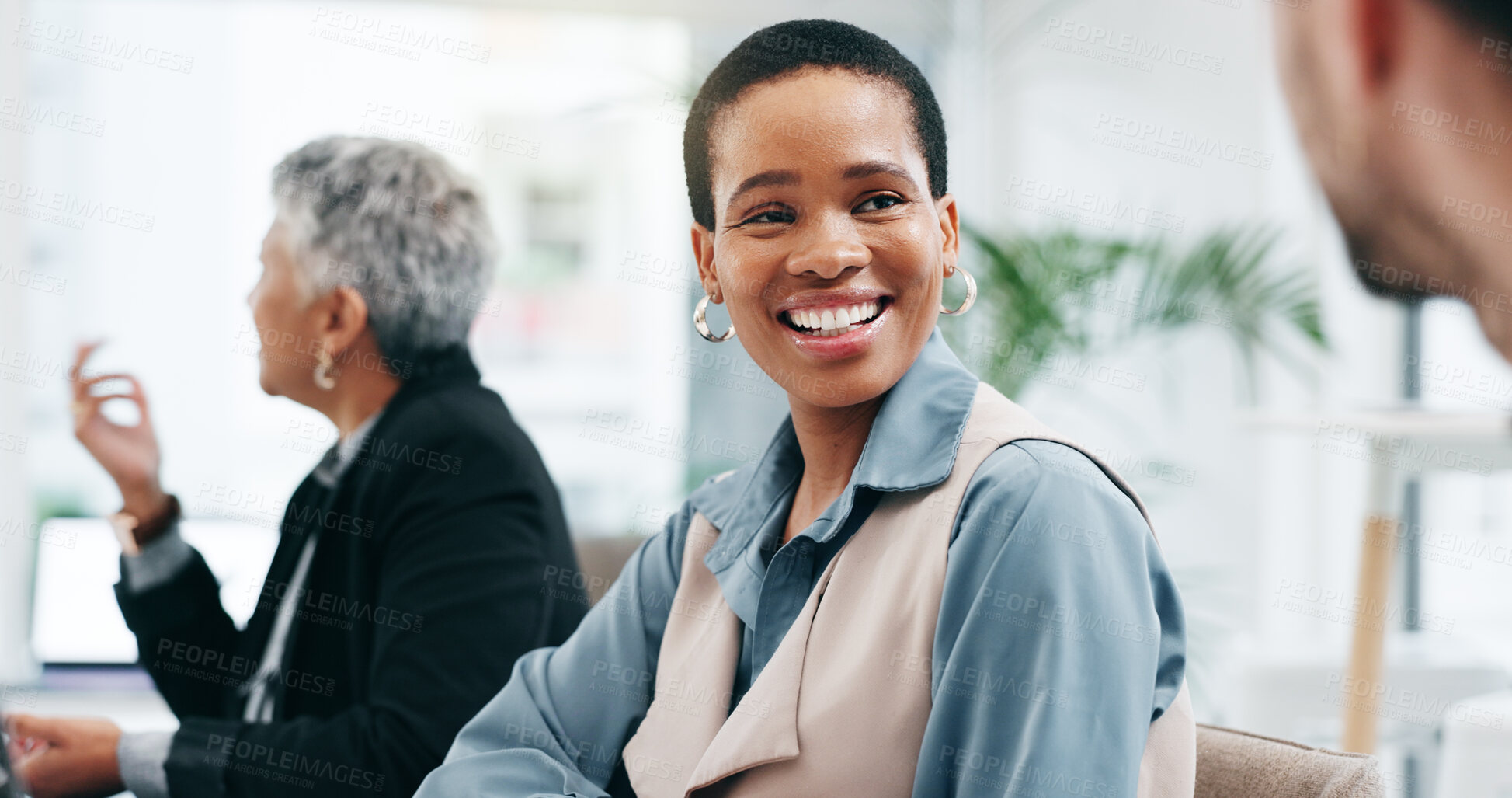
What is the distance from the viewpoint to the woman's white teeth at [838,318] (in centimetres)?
95

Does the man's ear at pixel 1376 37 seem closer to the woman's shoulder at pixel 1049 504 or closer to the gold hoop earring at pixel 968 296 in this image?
the gold hoop earring at pixel 968 296

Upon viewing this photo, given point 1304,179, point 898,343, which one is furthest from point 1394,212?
point 898,343

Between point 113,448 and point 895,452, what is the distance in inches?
48.1

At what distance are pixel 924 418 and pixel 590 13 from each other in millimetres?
3184

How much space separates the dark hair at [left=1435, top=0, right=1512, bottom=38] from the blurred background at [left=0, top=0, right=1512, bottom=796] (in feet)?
2.64

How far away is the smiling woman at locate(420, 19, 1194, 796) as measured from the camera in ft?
2.52

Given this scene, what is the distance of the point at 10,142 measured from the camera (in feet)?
11.5

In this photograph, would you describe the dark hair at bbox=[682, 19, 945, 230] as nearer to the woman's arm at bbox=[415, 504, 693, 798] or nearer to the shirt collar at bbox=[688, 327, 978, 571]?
the shirt collar at bbox=[688, 327, 978, 571]

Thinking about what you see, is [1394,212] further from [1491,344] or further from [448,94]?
[448,94]

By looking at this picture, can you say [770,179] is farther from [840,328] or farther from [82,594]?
[82,594]

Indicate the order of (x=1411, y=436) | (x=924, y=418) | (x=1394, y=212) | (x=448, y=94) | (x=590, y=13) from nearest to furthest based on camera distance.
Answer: (x=924, y=418) < (x=1411, y=436) < (x=1394, y=212) < (x=590, y=13) < (x=448, y=94)

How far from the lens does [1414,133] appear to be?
214 cm

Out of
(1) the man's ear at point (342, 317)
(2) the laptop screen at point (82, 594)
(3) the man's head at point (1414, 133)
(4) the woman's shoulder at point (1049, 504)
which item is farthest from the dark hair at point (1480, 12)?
(2) the laptop screen at point (82, 594)

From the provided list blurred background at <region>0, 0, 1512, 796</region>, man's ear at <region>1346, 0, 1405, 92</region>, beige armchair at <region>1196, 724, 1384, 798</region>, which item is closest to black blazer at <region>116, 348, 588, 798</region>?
beige armchair at <region>1196, 724, 1384, 798</region>
